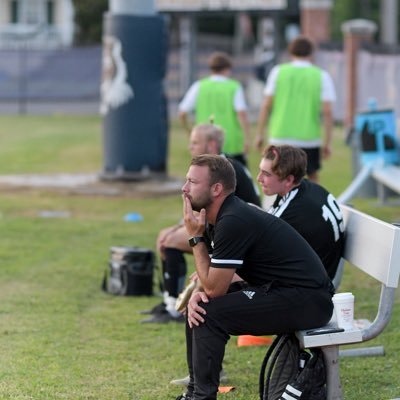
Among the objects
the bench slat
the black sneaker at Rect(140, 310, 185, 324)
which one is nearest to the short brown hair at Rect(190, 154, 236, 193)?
the bench slat

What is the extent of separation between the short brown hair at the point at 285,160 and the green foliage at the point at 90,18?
1826 inches

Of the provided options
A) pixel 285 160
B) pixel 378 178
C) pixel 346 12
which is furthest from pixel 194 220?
pixel 346 12

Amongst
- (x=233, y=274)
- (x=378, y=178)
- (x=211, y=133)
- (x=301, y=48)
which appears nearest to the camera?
(x=233, y=274)

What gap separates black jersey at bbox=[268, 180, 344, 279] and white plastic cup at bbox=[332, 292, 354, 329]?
2.60 feet

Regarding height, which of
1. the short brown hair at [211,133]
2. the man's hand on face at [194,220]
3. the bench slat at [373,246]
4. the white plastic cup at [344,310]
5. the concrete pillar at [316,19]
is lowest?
the white plastic cup at [344,310]

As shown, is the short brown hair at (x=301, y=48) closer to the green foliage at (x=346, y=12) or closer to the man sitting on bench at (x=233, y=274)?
the man sitting on bench at (x=233, y=274)

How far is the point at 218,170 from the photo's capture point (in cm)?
559

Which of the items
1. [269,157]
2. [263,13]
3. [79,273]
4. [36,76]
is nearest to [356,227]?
[269,157]

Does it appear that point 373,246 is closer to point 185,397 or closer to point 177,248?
point 185,397

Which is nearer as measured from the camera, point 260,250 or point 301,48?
point 260,250

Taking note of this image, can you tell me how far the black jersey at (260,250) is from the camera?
5.47 meters

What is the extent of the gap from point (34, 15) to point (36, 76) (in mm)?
27577

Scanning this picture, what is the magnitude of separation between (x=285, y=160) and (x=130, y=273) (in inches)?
122

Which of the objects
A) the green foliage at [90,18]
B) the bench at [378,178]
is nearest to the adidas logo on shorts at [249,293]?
the bench at [378,178]
